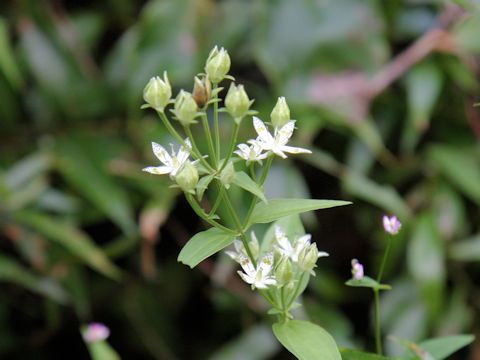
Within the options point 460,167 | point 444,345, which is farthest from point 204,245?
point 460,167

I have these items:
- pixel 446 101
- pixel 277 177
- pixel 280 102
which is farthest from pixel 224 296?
pixel 280 102

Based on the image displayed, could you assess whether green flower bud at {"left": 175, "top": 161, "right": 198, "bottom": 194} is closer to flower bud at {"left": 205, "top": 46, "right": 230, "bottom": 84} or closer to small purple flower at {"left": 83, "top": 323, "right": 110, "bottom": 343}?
flower bud at {"left": 205, "top": 46, "right": 230, "bottom": 84}

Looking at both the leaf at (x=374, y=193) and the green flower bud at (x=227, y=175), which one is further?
the leaf at (x=374, y=193)

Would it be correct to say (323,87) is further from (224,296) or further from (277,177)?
(224,296)

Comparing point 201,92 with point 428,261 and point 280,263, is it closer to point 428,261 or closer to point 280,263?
point 280,263

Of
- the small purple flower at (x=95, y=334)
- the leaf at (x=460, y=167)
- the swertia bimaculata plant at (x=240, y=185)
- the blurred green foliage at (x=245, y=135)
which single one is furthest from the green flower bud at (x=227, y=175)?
the leaf at (x=460, y=167)

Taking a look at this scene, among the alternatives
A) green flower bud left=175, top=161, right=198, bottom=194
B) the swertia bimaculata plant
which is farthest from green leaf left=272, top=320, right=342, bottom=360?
green flower bud left=175, top=161, right=198, bottom=194

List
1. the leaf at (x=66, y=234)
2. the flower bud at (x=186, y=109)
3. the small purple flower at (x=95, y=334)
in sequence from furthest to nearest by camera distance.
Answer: the leaf at (x=66, y=234) < the small purple flower at (x=95, y=334) < the flower bud at (x=186, y=109)

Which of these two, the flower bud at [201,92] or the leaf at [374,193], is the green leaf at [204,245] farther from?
the leaf at [374,193]
